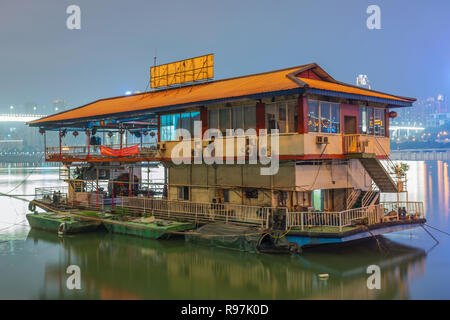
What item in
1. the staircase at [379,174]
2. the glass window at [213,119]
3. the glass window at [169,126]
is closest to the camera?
the staircase at [379,174]

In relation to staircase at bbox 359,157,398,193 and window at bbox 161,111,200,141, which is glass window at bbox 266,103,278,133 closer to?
window at bbox 161,111,200,141

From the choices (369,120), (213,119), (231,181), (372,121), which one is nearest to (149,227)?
(231,181)

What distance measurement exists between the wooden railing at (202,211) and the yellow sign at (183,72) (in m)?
9.43

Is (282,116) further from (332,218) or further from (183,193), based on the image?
(183,193)

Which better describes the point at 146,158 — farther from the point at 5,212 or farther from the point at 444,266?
the point at 5,212

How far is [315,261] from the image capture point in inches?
798

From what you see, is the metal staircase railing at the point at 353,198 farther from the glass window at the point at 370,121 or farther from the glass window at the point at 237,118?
the glass window at the point at 237,118

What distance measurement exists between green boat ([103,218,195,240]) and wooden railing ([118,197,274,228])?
87cm

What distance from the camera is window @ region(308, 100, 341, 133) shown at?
21.5 meters

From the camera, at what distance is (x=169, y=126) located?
27266mm

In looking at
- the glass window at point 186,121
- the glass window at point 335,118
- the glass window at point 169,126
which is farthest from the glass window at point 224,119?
the glass window at point 335,118

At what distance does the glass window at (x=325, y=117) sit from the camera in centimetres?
2194

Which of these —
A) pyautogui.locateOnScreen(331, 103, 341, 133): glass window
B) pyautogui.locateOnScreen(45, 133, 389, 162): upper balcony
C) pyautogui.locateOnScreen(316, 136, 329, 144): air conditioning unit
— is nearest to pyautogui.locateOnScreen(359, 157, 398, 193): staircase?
pyautogui.locateOnScreen(45, 133, 389, 162): upper balcony
